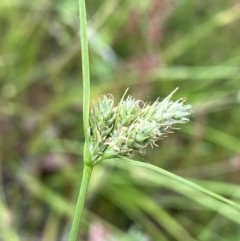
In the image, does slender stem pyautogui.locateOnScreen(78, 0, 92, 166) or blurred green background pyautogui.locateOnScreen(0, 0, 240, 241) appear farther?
blurred green background pyautogui.locateOnScreen(0, 0, 240, 241)

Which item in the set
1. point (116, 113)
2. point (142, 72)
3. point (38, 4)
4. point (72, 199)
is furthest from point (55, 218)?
point (116, 113)

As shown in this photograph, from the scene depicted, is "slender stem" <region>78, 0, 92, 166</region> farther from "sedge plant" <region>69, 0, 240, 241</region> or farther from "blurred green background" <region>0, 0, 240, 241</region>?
"blurred green background" <region>0, 0, 240, 241</region>

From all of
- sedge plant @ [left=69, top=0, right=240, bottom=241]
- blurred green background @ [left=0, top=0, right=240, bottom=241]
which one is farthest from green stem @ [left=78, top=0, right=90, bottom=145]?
blurred green background @ [left=0, top=0, right=240, bottom=241]

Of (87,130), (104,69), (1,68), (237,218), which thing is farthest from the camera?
(104,69)

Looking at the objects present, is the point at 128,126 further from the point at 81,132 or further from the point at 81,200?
the point at 81,132

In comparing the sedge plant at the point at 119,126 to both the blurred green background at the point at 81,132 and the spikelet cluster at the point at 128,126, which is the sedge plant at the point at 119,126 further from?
the blurred green background at the point at 81,132

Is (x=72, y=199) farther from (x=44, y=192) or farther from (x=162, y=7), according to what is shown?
(x=162, y=7)

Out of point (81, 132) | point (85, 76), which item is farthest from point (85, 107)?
point (81, 132)

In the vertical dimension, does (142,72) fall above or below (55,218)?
above
